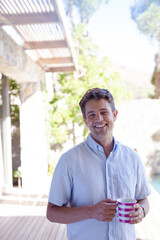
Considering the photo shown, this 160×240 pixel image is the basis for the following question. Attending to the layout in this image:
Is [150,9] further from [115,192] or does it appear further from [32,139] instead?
[115,192]

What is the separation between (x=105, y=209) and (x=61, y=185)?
24 cm

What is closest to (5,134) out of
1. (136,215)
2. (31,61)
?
(31,61)

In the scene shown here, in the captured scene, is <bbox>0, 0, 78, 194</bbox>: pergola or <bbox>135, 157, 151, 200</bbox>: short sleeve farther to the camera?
<bbox>0, 0, 78, 194</bbox>: pergola

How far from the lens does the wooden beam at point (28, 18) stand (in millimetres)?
3010

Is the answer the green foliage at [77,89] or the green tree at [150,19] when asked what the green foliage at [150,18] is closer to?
the green tree at [150,19]

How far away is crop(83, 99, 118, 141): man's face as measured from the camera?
1.28m

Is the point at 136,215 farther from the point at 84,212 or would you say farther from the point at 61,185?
the point at 61,185

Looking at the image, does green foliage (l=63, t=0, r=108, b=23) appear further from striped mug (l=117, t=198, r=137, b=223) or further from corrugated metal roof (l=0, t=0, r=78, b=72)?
striped mug (l=117, t=198, r=137, b=223)

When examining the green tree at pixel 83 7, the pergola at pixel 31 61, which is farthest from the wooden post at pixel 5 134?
the green tree at pixel 83 7

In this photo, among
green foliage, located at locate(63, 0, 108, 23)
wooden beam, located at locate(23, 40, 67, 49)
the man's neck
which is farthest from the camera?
green foliage, located at locate(63, 0, 108, 23)

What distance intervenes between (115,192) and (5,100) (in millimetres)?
4690

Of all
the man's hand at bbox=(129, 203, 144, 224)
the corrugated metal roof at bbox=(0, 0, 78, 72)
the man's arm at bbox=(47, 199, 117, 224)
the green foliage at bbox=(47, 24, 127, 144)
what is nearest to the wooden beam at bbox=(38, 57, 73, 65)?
the corrugated metal roof at bbox=(0, 0, 78, 72)

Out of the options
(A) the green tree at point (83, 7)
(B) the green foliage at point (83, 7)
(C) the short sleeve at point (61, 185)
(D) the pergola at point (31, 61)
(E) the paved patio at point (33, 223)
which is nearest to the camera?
(C) the short sleeve at point (61, 185)

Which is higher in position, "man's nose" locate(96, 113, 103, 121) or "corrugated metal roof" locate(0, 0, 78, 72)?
"corrugated metal roof" locate(0, 0, 78, 72)
